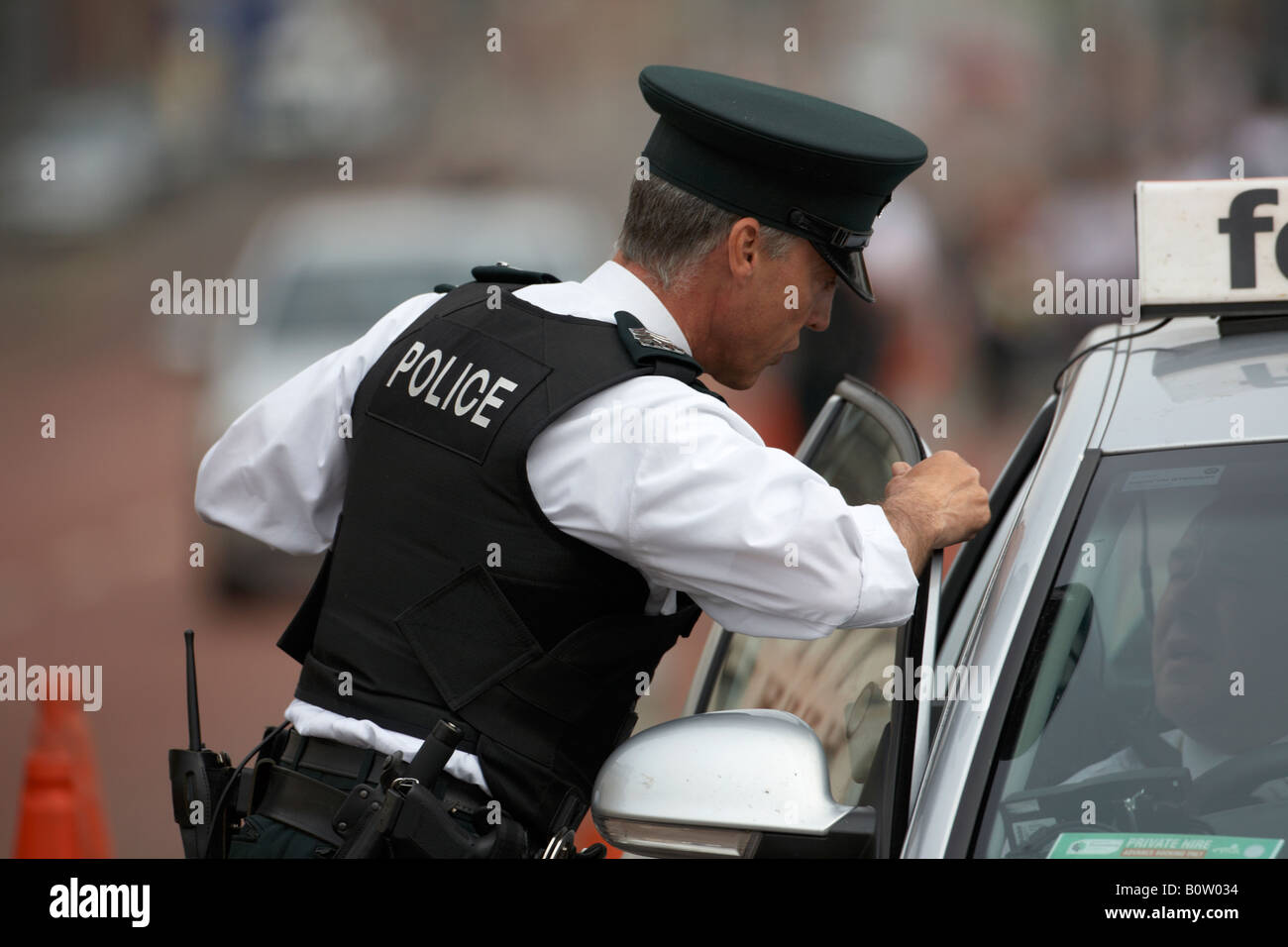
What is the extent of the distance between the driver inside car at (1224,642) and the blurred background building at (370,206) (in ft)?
12.1

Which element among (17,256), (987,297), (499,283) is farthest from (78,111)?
(499,283)

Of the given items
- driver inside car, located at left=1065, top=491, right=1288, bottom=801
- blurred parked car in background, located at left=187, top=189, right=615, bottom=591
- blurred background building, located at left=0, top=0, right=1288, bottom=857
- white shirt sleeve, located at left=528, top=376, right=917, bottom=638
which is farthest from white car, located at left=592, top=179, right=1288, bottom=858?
blurred parked car in background, located at left=187, top=189, right=615, bottom=591

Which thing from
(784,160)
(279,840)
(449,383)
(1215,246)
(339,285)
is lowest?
(279,840)

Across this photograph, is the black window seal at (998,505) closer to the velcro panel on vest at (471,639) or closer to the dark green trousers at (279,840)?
the velcro panel on vest at (471,639)

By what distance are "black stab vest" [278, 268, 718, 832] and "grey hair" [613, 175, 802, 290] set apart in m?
0.18

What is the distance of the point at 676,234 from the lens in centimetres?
230

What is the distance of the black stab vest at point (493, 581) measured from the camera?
2.05m

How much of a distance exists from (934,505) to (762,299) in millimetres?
398

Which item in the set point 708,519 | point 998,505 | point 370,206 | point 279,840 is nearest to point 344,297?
point 998,505

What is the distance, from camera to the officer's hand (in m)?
2.08

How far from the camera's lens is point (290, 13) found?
22250 millimetres

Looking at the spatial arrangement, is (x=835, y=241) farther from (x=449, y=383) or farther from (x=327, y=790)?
(x=327, y=790)
